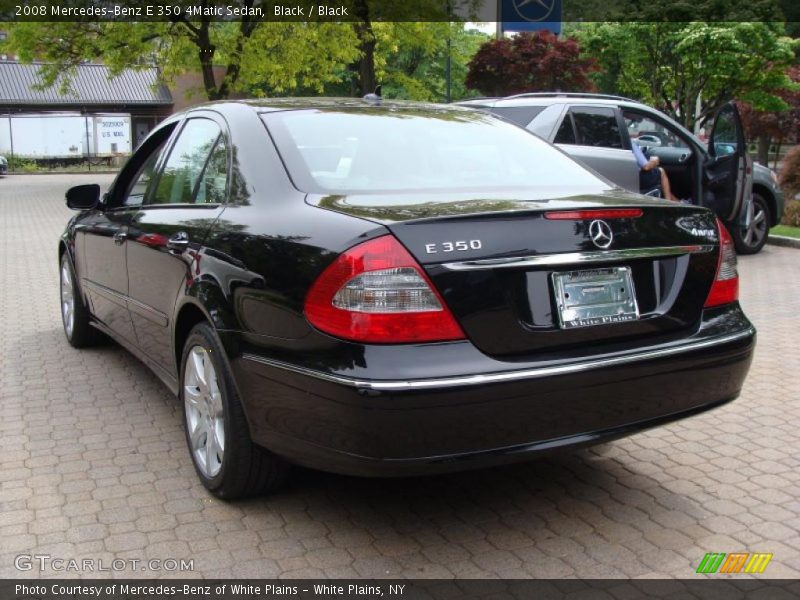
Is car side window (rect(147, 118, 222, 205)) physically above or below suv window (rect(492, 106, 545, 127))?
below

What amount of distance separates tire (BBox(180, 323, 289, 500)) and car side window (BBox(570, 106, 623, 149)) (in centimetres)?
688

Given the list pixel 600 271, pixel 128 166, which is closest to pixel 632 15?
pixel 128 166

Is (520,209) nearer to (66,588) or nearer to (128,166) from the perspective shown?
(66,588)

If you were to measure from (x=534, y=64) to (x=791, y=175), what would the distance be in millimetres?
16985

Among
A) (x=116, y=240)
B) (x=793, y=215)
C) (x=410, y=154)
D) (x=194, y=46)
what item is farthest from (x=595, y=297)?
(x=194, y=46)

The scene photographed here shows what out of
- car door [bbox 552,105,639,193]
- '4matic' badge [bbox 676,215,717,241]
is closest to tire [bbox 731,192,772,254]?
car door [bbox 552,105,639,193]

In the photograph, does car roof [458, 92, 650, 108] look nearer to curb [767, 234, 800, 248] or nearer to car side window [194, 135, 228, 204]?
curb [767, 234, 800, 248]

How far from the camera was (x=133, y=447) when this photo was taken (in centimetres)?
445

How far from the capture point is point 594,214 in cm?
321

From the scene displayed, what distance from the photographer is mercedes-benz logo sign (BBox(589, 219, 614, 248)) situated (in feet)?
10.4

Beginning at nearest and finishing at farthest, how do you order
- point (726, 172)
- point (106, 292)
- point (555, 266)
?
point (555, 266)
point (106, 292)
point (726, 172)

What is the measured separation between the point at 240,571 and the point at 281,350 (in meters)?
0.80

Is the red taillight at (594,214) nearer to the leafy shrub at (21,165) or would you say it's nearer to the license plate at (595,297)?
the license plate at (595,297)

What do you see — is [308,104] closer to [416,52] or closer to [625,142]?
[625,142]
